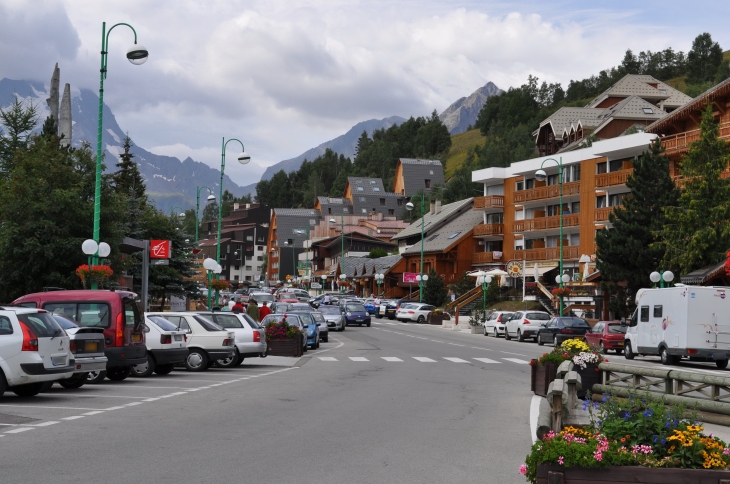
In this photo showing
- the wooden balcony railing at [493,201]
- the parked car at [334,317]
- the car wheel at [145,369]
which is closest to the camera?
the car wheel at [145,369]

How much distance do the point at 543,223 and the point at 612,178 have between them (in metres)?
9.79

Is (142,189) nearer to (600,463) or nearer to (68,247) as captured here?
(68,247)

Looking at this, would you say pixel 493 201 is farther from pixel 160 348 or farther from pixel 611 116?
pixel 160 348

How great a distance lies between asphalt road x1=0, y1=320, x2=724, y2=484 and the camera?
931 cm

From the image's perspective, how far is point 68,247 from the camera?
31734mm

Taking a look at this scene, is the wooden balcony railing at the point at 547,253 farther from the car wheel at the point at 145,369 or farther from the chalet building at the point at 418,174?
the chalet building at the point at 418,174

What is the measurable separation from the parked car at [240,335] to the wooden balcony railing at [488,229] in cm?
5512

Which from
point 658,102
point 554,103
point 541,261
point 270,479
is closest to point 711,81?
point 554,103

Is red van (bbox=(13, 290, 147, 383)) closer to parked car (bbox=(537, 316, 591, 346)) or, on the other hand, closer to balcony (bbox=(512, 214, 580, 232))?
parked car (bbox=(537, 316, 591, 346))

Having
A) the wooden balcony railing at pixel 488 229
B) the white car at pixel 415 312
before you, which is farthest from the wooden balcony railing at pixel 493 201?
the white car at pixel 415 312

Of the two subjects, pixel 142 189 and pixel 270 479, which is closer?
pixel 270 479

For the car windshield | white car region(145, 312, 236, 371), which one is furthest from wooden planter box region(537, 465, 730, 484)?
the car windshield

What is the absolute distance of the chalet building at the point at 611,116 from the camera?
76.9m

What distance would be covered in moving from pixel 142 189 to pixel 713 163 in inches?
1758
